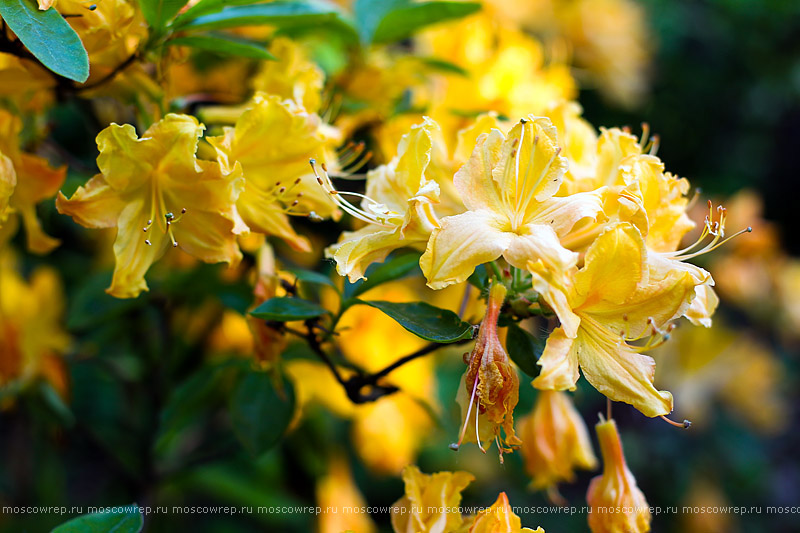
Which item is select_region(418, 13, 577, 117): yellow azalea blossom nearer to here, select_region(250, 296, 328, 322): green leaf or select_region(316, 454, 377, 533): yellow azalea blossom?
select_region(250, 296, 328, 322): green leaf

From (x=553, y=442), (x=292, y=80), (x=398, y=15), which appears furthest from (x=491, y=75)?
(x=553, y=442)

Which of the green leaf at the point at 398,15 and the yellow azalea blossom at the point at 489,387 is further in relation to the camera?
the green leaf at the point at 398,15

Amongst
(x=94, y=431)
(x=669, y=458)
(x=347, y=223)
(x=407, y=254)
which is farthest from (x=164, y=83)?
(x=669, y=458)

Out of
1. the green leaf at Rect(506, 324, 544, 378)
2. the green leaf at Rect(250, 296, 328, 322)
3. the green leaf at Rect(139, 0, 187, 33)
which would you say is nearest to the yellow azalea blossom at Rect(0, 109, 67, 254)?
the green leaf at Rect(139, 0, 187, 33)

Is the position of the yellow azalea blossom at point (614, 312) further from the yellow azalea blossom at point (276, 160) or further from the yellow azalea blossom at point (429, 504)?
the yellow azalea blossom at point (276, 160)

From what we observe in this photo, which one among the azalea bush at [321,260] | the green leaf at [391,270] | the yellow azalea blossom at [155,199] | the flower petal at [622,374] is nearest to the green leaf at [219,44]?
the azalea bush at [321,260]

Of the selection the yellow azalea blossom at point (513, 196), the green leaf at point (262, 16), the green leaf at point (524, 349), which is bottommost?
the green leaf at point (524, 349)

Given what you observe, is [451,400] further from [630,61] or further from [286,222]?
[630,61]

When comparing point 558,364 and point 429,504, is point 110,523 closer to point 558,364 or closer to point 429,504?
point 429,504
